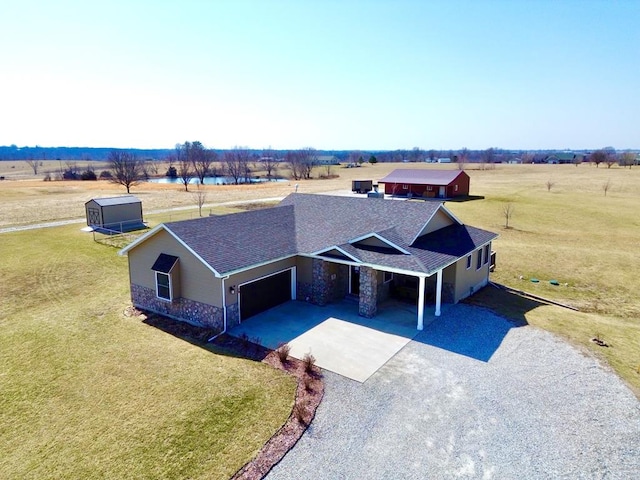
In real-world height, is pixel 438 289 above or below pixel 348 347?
above

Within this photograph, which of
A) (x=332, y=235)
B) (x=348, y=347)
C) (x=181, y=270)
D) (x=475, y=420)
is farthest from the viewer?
(x=332, y=235)

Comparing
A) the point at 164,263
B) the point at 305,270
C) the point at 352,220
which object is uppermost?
the point at 352,220

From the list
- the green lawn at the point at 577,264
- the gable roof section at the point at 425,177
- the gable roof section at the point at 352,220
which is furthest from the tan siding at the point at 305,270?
the gable roof section at the point at 425,177

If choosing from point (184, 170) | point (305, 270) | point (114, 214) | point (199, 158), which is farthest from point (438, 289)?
point (199, 158)

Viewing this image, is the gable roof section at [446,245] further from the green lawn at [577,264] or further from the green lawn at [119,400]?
the green lawn at [119,400]

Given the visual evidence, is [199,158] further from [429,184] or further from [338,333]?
[338,333]

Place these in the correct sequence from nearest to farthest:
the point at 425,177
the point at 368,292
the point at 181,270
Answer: the point at 181,270, the point at 368,292, the point at 425,177

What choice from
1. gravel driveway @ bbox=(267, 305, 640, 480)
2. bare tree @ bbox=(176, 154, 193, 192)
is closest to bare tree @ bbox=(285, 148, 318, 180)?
bare tree @ bbox=(176, 154, 193, 192)
